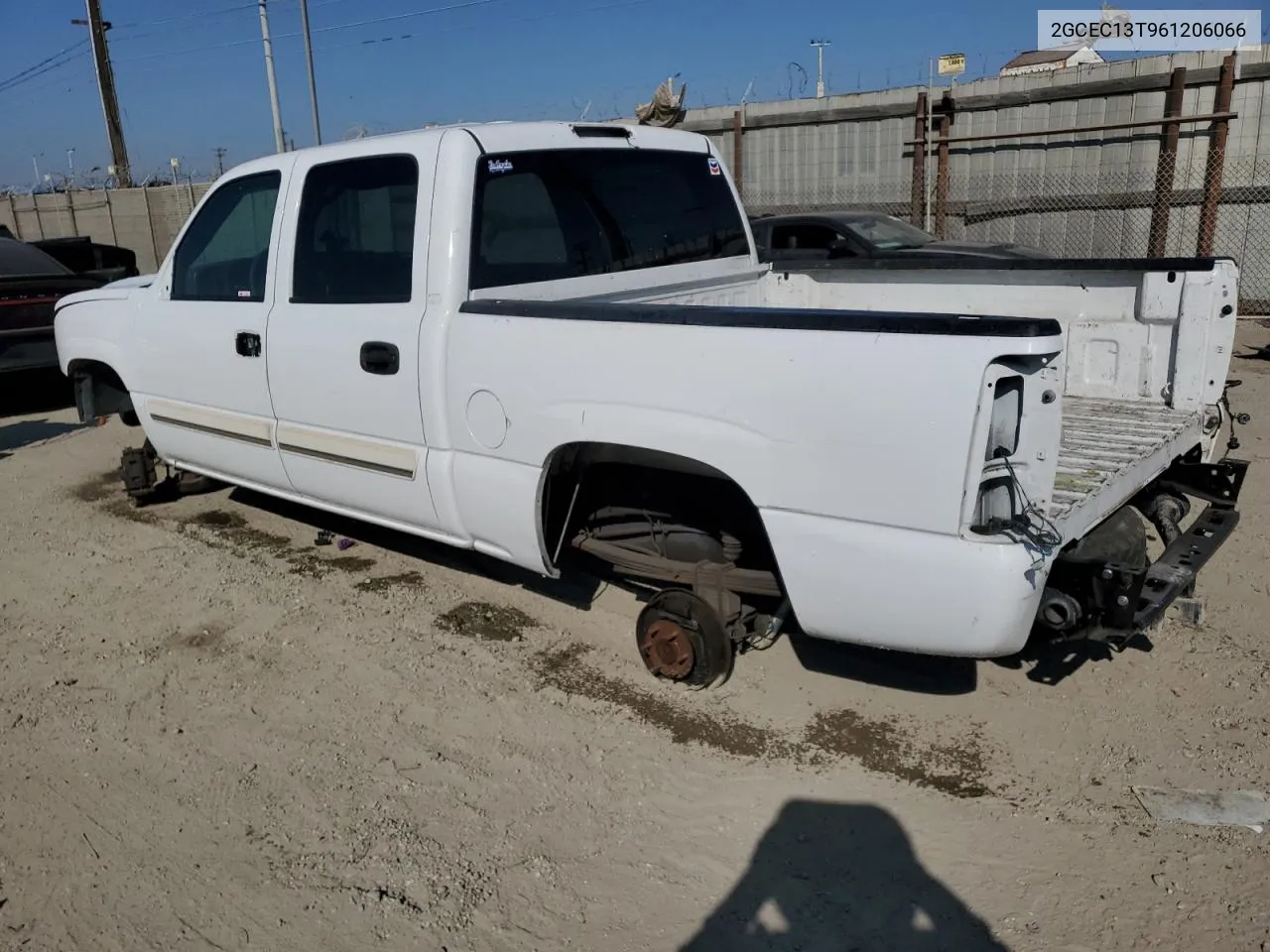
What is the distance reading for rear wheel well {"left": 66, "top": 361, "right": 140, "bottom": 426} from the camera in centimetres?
645

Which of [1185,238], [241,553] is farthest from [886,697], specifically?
[1185,238]

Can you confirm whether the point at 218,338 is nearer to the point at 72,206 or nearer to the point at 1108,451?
the point at 1108,451

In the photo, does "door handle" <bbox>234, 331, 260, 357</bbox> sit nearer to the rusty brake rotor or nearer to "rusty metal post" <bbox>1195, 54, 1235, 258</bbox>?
the rusty brake rotor

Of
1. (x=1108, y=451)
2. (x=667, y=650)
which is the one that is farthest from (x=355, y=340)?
(x=1108, y=451)

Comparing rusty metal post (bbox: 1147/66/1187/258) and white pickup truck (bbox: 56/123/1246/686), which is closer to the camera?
white pickup truck (bbox: 56/123/1246/686)

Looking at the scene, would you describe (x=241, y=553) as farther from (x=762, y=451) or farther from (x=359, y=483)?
(x=762, y=451)

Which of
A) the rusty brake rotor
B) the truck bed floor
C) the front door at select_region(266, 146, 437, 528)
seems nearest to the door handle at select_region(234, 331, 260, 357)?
the front door at select_region(266, 146, 437, 528)

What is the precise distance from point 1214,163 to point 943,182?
133 inches

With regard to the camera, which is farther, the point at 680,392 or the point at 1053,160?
the point at 1053,160

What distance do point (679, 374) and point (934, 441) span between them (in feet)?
2.85

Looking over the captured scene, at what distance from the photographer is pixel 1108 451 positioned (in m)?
3.80

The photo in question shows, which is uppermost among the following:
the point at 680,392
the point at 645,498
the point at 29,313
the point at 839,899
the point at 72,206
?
the point at 72,206

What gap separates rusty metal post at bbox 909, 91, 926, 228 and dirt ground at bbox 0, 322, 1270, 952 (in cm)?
1057

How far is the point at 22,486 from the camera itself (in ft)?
24.6
